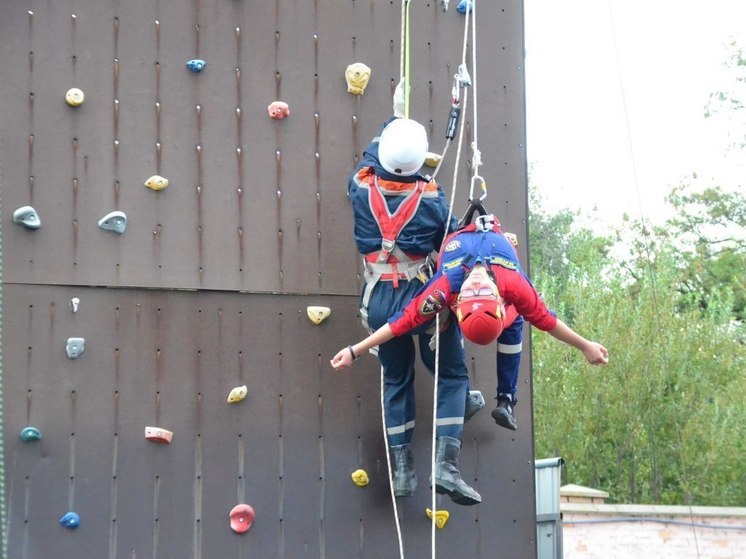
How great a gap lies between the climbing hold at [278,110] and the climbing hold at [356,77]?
375 millimetres

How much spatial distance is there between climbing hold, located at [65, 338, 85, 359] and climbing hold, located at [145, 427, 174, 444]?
50 cm

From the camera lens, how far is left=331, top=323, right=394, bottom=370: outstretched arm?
17.5ft

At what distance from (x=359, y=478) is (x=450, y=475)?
2.09 ft

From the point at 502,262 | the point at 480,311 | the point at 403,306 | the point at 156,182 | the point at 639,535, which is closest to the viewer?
the point at 480,311

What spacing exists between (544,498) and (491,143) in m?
3.70

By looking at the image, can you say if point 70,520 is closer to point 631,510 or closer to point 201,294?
point 201,294

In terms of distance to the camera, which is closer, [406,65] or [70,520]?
[70,520]

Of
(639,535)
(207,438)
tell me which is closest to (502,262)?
(207,438)

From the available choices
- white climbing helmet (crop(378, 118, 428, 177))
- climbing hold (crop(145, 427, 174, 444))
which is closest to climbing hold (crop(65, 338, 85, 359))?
climbing hold (crop(145, 427, 174, 444))

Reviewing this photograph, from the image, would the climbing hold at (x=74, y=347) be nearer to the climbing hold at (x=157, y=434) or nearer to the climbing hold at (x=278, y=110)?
the climbing hold at (x=157, y=434)

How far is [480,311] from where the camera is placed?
16.3ft

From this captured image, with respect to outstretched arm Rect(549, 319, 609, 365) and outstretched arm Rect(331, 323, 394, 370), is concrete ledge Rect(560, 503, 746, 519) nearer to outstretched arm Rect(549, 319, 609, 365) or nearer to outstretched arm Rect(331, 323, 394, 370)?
outstretched arm Rect(549, 319, 609, 365)

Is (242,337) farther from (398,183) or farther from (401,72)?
(401,72)

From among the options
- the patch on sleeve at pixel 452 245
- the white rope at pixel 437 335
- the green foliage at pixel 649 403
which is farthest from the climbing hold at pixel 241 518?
the green foliage at pixel 649 403
